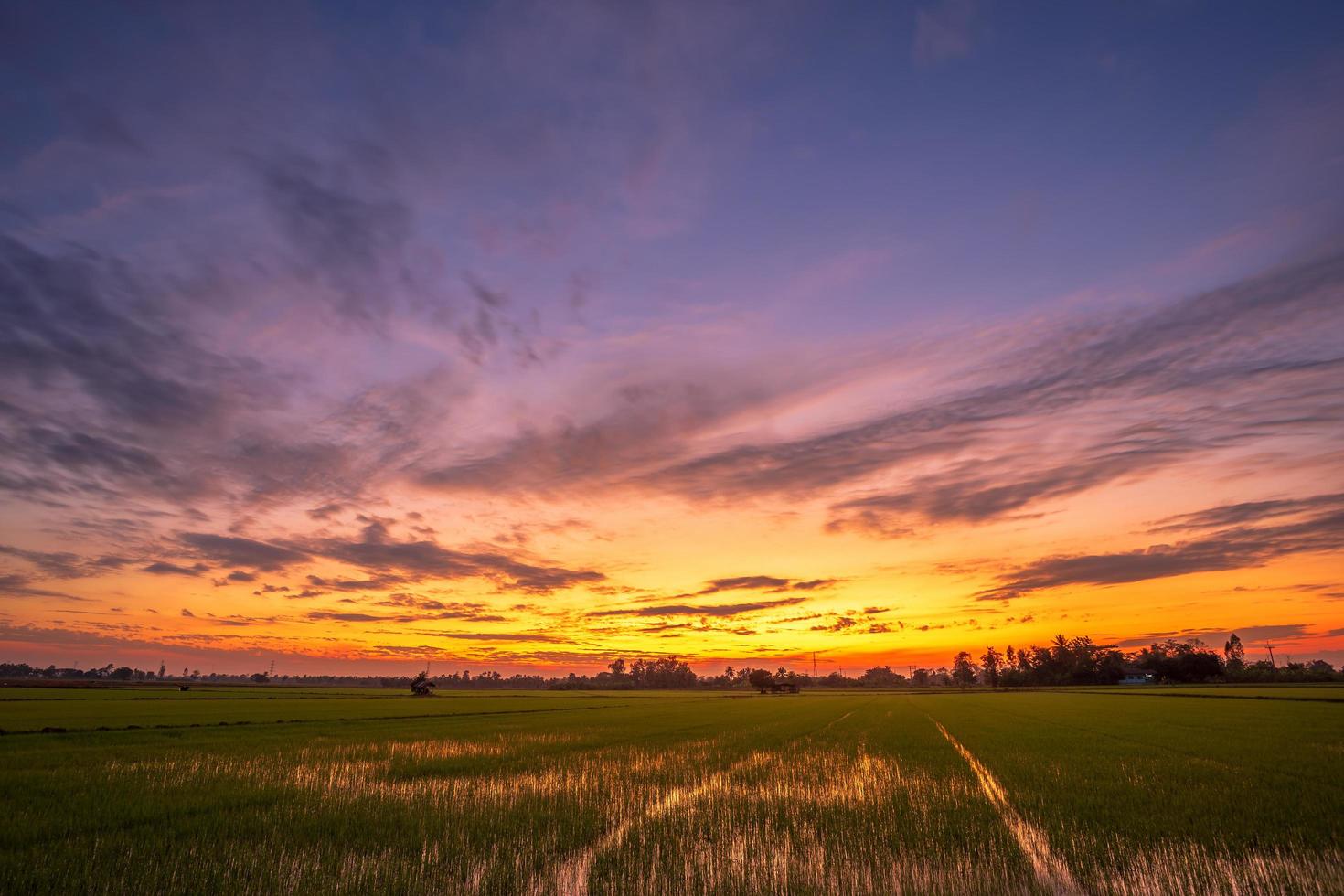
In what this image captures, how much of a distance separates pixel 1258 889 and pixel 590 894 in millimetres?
8806

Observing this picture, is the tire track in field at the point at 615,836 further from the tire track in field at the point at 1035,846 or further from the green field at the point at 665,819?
the tire track in field at the point at 1035,846

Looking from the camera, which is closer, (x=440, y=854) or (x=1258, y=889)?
(x=1258, y=889)

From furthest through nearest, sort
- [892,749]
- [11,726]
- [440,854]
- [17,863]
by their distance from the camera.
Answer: [11,726]
[892,749]
[440,854]
[17,863]

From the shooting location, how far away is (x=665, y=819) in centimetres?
1280

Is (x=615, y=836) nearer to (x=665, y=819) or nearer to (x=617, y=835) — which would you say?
(x=617, y=835)

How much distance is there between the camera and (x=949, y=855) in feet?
33.0

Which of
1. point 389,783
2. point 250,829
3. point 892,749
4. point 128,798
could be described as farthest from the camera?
point 892,749

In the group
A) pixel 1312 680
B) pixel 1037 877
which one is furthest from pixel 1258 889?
pixel 1312 680

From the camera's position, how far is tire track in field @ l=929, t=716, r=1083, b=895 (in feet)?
29.0

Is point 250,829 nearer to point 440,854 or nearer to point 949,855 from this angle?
point 440,854

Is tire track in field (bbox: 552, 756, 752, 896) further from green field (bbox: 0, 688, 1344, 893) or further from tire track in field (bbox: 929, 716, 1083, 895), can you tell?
tire track in field (bbox: 929, 716, 1083, 895)

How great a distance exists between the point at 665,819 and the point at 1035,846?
6.64 metres

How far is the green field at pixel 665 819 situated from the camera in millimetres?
8859

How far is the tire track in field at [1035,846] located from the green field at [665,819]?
0.06 meters
